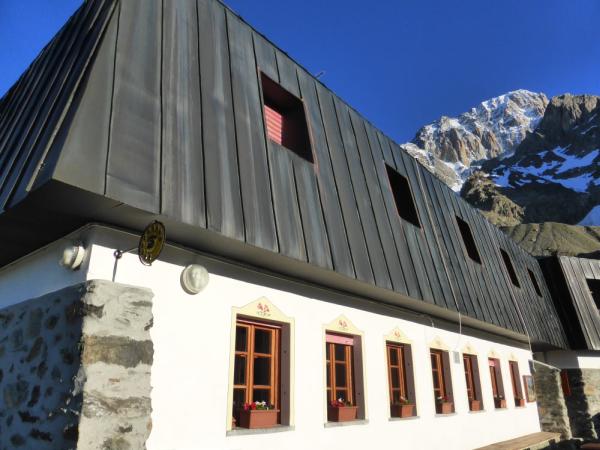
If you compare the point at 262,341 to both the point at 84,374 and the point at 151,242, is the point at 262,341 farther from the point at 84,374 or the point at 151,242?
the point at 84,374

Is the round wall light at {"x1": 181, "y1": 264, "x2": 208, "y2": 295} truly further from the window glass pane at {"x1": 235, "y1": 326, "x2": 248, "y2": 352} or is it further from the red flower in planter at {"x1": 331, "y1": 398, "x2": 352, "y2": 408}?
the red flower in planter at {"x1": 331, "y1": 398, "x2": 352, "y2": 408}

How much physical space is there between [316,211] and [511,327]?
25.9 feet

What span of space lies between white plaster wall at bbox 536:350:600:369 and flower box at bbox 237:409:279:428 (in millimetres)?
15356

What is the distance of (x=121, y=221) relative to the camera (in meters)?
3.97

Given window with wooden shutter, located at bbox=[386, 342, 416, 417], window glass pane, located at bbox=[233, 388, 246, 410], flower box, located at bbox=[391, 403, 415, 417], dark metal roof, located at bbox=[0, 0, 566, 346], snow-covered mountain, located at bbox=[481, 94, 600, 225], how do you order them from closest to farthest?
dark metal roof, located at bbox=[0, 0, 566, 346], window glass pane, located at bbox=[233, 388, 246, 410], flower box, located at bbox=[391, 403, 415, 417], window with wooden shutter, located at bbox=[386, 342, 416, 417], snow-covered mountain, located at bbox=[481, 94, 600, 225]

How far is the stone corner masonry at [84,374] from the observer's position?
313 centimetres

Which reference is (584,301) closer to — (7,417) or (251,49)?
(251,49)

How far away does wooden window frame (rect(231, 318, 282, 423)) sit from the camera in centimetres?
493

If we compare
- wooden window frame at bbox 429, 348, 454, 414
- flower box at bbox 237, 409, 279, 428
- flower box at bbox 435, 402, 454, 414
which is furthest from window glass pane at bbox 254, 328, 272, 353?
flower box at bbox 435, 402, 454, 414

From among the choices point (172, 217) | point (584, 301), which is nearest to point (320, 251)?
point (172, 217)

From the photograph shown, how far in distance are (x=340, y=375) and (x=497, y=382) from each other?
7162 mm

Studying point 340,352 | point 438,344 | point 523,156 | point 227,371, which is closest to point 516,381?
point 438,344

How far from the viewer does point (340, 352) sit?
6.50 m

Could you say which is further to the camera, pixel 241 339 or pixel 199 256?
pixel 241 339
